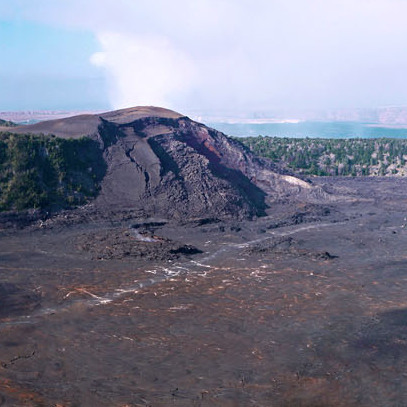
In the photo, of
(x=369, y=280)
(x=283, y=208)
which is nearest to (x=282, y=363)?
(x=369, y=280)

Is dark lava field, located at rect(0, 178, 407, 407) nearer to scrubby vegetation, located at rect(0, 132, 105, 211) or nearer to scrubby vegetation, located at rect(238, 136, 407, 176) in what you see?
scrubby vegetation, located at rect(0, 132, 105, 211)

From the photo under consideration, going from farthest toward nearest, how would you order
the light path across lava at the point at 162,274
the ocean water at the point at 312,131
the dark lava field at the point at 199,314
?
1. the ocean water at the point at 312,131
2. the light path across lava at the point at 162,274
3. the dark lava field at the point at 199,314

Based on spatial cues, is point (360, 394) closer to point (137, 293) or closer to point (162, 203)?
point (137, 293)

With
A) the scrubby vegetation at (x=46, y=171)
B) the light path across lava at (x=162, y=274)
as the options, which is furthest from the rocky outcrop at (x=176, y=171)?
the light path across lava at (x=162, y=274)

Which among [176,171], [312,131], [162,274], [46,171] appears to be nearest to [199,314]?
[162,274]

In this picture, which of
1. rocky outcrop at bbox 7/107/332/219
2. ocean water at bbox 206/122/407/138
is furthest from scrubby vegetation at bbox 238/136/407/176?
ocean water at bbox 206/122/407/138

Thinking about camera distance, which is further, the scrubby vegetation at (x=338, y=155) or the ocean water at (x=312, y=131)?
the ocean water at (x=312, y=131)

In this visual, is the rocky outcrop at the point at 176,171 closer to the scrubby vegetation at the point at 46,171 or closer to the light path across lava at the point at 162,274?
the scrubby vegetation at the point at 46,171
